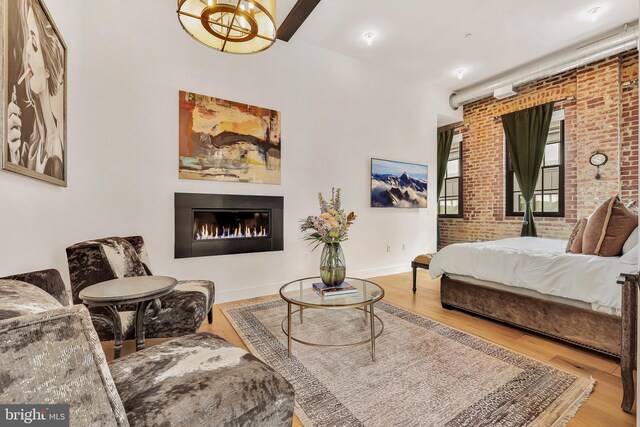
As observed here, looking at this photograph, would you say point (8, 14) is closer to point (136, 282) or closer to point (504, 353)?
point (136, 282)

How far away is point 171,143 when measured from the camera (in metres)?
3.05

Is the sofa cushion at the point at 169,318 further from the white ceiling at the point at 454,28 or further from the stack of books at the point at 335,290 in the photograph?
the white ceiling at the point at 454,28

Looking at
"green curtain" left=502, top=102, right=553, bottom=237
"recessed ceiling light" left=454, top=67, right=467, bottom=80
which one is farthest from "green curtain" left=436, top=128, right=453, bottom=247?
"recessed ceiling light" left=454, top=67, right=467, bottom=80

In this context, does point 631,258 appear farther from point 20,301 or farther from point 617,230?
point 20,301

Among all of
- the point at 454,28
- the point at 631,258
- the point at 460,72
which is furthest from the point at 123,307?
the point at 460,72

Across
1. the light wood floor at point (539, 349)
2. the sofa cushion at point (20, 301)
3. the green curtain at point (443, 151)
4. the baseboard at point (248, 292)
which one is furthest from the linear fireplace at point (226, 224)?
the green curtain at point (443, 151)

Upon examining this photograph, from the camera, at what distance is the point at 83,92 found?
2.61m

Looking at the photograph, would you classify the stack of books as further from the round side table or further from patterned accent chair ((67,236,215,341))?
the round side table

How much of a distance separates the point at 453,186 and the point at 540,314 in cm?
418

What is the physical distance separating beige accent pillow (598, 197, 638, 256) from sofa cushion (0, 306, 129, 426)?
115 inches

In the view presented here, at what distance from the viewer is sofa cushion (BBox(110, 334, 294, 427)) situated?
2.78 feet

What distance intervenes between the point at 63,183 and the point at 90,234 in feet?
1.98

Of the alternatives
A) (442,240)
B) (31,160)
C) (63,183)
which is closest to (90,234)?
(63,183)

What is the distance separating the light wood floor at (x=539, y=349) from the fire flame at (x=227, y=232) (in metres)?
0.78
